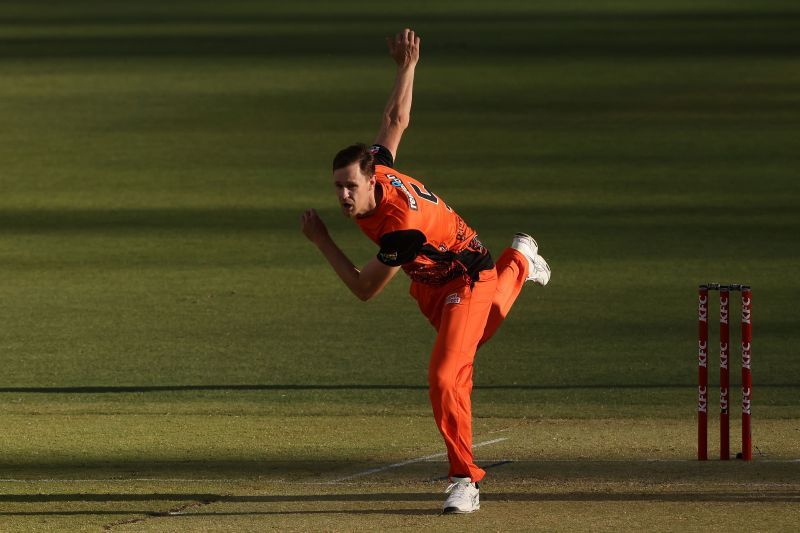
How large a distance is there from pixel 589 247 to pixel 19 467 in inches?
427

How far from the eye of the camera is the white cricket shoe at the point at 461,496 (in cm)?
786

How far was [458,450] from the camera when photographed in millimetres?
7922

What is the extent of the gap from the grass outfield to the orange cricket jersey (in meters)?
1.14

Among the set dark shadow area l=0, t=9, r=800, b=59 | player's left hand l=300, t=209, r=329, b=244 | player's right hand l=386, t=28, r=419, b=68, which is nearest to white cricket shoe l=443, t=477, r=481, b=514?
player's left hand l=300, t=209, r=329, b=244

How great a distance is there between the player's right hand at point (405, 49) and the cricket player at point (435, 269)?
0.75 metres

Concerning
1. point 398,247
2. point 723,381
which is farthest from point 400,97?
point 723,381

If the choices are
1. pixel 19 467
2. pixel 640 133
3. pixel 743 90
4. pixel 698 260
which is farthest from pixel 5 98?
pixel 19 467

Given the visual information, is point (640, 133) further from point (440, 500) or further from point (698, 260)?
point (440, 500)

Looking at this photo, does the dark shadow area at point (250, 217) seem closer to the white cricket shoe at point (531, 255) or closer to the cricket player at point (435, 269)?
the white cricket shoe at point (531, 255)

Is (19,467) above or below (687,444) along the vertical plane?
below

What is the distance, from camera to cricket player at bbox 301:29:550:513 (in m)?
7.73

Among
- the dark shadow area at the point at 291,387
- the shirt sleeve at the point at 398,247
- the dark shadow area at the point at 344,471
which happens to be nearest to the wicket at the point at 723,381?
the dark shadow area at the point at 344,471

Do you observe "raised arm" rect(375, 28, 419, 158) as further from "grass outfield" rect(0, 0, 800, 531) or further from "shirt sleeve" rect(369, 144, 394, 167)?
"grass outfield" rect(0, 0, 800, 531)

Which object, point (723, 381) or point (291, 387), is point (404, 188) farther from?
point (291, 387)
